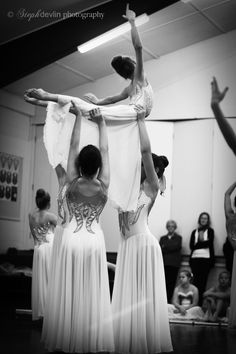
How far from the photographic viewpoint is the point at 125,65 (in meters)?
3.76

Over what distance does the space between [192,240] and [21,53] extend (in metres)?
3.19

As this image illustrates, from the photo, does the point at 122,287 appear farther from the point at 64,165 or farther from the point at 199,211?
the point at 199,211

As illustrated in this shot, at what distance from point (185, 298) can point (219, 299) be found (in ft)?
1.39

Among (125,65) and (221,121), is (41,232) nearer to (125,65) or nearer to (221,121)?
(125,65)

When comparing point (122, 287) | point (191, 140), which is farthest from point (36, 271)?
point (191, 140)

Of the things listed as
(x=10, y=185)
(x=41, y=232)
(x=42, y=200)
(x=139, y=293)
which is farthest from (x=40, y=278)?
(x=10, y=185)

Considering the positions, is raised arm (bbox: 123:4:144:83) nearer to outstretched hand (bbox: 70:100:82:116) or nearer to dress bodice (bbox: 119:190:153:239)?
outstretched hand (bbox: 70:100:82:116)

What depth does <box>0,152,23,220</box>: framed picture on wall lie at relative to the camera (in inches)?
318

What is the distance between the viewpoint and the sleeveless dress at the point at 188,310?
6309 millimetres

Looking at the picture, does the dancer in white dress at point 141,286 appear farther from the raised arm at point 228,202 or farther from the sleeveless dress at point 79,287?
the raised arm at point 228,202

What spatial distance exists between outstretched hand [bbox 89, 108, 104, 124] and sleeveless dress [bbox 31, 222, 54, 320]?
2.22 metres

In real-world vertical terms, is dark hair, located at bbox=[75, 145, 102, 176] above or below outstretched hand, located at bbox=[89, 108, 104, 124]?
below

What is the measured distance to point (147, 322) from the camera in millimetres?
3371

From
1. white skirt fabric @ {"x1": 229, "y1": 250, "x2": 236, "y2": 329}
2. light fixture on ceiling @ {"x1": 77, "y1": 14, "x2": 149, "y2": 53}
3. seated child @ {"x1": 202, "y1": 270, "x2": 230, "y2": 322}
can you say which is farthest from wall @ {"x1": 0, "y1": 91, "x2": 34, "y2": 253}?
white skirt fabric @ {"x1": 229, "y1": 250, "x2": 236, "y2": 329}
